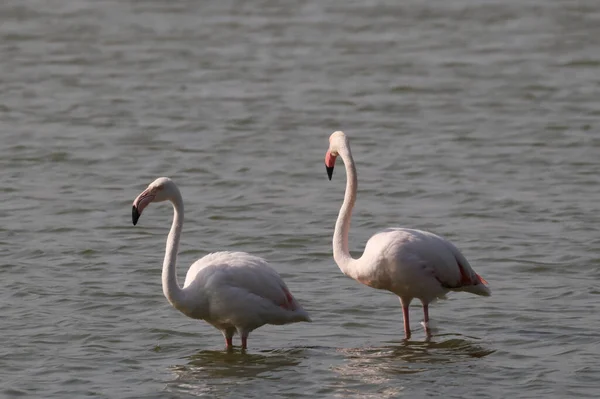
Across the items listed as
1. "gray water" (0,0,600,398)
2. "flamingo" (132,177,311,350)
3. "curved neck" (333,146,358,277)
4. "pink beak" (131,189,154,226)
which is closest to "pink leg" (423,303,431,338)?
"gray water" (0,0,600,398)

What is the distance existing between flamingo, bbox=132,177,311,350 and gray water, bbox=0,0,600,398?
327 millimetres

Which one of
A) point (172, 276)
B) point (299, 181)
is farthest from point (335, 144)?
point (299, 181)

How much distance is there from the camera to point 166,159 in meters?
15.4

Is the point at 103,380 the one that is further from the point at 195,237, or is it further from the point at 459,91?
the point at 459,91

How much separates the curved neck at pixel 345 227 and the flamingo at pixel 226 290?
59cm

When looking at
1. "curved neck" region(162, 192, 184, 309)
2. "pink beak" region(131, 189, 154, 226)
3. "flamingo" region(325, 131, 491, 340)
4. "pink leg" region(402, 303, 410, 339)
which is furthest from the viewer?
"pink leg" region(402, 303, 410, 339)

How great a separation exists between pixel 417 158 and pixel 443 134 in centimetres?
116

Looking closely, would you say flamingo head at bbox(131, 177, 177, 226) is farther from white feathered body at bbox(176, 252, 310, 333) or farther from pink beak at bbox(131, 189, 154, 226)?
white feathered body at bbox(176, 252, 310, 333)

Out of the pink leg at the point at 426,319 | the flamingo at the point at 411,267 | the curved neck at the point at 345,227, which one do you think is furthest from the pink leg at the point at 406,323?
the curved neck at the point at 345,227

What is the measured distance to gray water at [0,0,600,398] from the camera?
29.9ft

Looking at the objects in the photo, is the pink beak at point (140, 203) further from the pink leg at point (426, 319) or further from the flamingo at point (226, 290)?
the pink leg at point (426, 319)

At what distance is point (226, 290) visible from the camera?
8.89 m

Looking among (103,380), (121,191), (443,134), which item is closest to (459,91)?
(443,134)

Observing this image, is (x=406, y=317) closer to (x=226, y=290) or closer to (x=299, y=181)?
(x=226, y=290)
